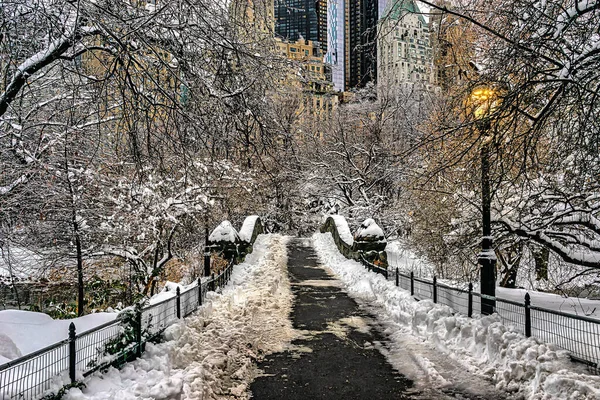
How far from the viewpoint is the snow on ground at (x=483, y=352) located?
5.57m

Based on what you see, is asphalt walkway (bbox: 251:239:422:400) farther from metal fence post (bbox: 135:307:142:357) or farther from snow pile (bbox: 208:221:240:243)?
snow pile (bbox: 208:221:240:243)

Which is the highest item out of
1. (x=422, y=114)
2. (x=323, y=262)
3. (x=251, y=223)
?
(x=422, y=114)

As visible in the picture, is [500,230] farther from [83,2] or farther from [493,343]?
[83,2]

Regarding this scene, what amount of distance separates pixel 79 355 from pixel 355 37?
815 cm

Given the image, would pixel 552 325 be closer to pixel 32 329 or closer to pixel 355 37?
pixel 355 37

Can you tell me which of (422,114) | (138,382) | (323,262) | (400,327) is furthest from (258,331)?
(422,114)

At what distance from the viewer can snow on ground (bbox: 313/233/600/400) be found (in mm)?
5566

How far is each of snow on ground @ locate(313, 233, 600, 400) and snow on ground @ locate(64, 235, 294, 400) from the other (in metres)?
2.52

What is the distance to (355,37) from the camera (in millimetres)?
10297

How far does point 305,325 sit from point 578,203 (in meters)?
6.41

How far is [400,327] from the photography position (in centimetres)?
1037

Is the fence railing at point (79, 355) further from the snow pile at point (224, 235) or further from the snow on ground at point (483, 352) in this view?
the snow pile at point (224, 235)

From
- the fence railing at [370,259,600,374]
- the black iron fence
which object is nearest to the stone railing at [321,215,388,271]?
the black iron fence

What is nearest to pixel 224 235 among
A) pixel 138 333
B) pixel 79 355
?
pixel 138 333
